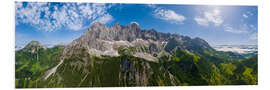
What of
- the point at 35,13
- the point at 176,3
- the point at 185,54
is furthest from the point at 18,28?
the point at 185,54

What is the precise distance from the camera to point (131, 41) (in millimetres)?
7238

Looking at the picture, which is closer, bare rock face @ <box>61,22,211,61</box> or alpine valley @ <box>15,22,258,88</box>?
alpine valley @ <box>15,22,258,88</box>

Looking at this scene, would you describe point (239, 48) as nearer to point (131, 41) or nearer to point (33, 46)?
point (131, 41)

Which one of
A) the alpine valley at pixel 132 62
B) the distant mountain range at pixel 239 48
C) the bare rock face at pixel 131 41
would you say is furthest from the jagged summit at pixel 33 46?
the distant mountain range at pixel 239 48

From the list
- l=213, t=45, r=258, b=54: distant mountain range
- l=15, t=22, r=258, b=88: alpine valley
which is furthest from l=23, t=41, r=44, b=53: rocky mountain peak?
l=213, t=45, r=258, b=54: distant mountain range

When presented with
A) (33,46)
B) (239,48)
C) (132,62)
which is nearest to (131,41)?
(132,62)

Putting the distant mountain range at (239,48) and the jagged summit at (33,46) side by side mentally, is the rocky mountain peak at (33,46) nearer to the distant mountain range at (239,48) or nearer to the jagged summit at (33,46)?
the jagged summit at (33,46)

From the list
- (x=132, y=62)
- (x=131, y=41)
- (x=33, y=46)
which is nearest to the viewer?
(x=33, y=46)

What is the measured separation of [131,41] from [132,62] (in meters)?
1.02

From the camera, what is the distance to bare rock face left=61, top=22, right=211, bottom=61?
6905 mm

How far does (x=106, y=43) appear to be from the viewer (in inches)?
284

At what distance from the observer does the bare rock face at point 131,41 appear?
6.91 meters

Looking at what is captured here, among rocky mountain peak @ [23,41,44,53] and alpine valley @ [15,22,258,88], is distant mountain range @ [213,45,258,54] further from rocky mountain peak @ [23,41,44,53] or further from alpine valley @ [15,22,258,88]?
rocky mountain peak @ [23,41,44,53]

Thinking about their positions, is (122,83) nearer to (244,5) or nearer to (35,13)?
(35,13)
